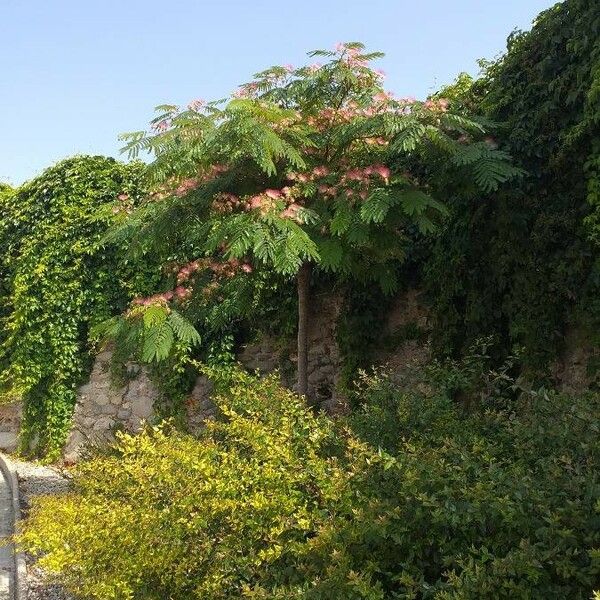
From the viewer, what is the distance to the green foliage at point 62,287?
33.6 feet

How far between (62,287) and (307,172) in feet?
18.3

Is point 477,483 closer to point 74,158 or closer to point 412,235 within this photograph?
point 412,235

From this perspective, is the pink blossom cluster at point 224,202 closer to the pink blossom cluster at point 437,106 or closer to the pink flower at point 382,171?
the pink flower at point 382,171

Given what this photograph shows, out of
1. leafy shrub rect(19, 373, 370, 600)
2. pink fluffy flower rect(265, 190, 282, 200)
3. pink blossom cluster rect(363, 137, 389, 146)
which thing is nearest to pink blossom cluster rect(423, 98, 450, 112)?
pink blossom cluster rect(363, 137, 389, 146)

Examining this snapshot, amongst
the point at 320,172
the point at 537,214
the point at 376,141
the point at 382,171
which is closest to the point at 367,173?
the point at 382,171

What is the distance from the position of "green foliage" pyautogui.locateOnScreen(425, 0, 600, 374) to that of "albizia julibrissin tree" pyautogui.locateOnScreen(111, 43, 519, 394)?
1.38 feet

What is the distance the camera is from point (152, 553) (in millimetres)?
3766

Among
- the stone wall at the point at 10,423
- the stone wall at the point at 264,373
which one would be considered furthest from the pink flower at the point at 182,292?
the stone wall at the point at 10,423

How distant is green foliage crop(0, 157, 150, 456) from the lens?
10.2 m

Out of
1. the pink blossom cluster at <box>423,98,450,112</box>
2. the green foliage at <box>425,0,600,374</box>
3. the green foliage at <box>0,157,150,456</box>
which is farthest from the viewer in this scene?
the green foliage at <box>0,157,150,456</box>

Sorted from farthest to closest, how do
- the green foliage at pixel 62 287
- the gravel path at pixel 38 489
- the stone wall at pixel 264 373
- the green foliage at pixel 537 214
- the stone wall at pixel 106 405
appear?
the green foliage at pixel 62 287, the stone wall at pixel 106 405, the stone wall at pixel 264 373, the green foliage at pixel 537 214, the gravel path at pixel 38 489

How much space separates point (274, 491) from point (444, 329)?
125 inches

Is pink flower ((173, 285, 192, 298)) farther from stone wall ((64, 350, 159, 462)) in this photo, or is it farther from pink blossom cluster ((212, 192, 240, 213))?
stone wall ((64, 350, 159, 462))

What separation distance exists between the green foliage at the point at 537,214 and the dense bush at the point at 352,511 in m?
1.27
